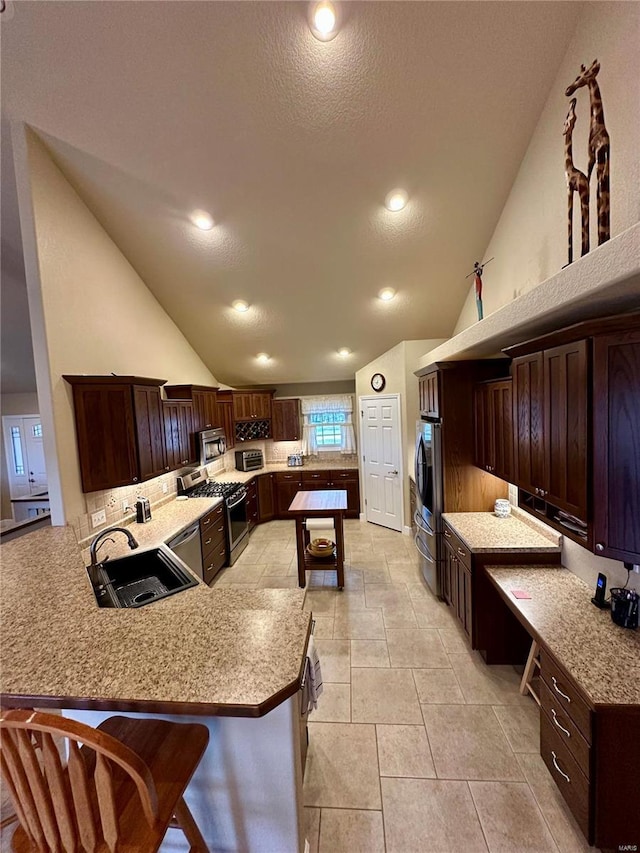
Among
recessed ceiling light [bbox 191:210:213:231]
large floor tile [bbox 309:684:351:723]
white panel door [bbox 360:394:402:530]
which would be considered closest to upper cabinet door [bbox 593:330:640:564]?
large floor tile [bbox 309:684:351:723]

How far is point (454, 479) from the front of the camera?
3.23 meters

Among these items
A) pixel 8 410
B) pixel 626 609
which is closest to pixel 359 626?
pixel 626 609

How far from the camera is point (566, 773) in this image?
1575mm

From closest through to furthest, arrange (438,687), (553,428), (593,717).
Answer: (593,717) → (553,428) → (438,687)

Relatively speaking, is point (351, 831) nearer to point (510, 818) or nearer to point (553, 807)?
point (510, 818)

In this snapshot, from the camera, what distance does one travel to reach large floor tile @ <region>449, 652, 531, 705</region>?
2262mm

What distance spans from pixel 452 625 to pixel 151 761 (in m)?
2.64

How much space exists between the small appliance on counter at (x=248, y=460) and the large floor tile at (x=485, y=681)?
4.30m

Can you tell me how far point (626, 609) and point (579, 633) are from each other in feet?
0.87

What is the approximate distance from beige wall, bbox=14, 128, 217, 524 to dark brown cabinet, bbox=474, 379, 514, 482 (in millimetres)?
3312

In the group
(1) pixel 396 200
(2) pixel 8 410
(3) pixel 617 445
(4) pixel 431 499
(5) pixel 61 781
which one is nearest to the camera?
(5) pixel 61 781

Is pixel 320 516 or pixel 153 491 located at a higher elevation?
pixel 153 491

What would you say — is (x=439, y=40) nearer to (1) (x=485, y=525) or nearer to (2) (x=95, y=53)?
(2) (x=95, y=53)

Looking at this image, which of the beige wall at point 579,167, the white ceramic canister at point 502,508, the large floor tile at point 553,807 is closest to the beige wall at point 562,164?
the beige wall at point 579,167
